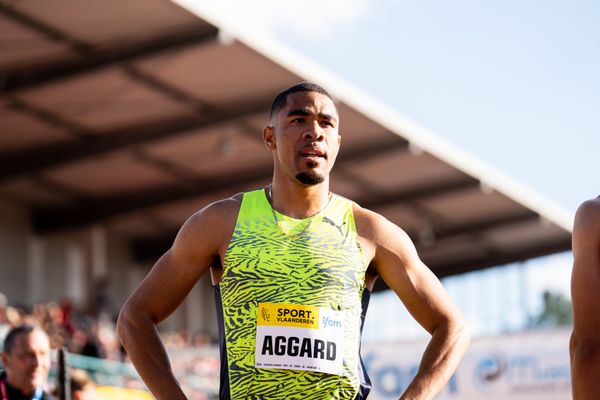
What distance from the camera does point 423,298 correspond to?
15.3 feet

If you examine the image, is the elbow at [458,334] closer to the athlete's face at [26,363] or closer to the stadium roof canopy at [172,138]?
the athlete's face at [26,363]

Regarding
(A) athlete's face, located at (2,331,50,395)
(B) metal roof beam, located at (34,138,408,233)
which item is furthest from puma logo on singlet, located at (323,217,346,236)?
(B) metal roof beam, located at (34,138,408,233)

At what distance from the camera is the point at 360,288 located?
15.2 feet

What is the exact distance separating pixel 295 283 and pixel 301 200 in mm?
417

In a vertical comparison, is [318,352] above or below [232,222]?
below

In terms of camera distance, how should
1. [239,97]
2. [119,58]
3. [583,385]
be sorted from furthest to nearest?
[239,97] < [119,58] < [583,385]

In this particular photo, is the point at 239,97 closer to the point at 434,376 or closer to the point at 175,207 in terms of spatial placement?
the point at 175,207

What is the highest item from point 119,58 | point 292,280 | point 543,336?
point 119,58

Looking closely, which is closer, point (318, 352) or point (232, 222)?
point (318, 352)

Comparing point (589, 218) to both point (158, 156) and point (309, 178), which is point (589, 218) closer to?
point (309, 178)

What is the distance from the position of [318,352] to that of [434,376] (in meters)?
0.45

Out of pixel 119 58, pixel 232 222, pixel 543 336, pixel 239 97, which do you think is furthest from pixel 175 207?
pixel 232 222

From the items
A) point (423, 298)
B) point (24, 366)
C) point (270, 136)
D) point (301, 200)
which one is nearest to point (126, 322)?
point (301, 200)

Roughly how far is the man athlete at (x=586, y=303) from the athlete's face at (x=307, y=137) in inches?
41.1
